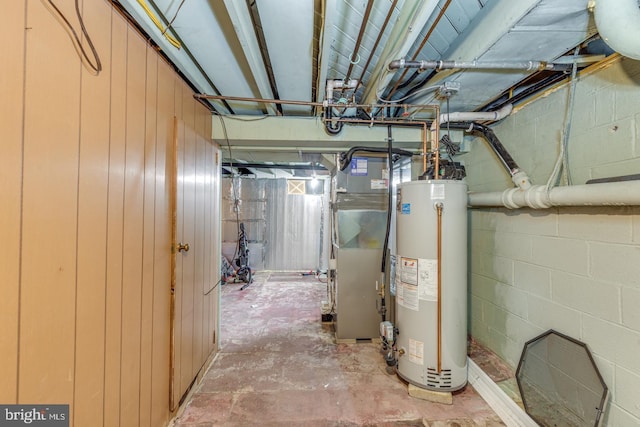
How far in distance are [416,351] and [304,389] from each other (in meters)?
0.92

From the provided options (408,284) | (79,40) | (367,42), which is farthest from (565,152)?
(79,40)

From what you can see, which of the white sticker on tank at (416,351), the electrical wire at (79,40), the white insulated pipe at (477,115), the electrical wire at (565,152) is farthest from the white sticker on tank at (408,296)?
the electrical wire at (79,40)

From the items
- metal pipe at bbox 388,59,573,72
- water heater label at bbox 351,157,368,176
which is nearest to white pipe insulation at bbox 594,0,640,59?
metal pipe at bbox 388,59,573,72

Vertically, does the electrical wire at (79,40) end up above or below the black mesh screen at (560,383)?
above

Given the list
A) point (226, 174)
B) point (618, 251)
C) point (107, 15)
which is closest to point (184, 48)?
point (107, 15)

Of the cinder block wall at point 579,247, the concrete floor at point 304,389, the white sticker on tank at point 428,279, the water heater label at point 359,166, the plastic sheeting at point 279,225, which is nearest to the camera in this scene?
the cinder block wall at point 579,247

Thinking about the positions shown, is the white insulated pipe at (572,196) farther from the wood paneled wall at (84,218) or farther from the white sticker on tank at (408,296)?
the wood paneled wall at (84,218)

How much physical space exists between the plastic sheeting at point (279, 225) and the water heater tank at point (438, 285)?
3.67 metres

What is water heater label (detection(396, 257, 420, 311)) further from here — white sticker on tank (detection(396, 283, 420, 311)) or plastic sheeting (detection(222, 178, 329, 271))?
plastic sheeting (detection(222, 178, 329, 271))

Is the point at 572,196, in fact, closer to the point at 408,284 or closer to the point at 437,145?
the point at 437,145

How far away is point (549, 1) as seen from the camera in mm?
955

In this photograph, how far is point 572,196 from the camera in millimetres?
1359

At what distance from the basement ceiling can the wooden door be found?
467mm

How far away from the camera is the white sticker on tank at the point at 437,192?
1.80m
